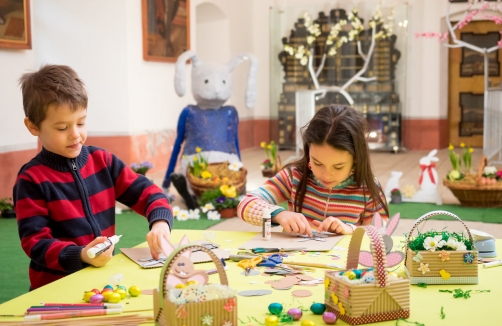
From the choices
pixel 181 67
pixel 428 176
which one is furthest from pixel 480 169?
pixel 181 67

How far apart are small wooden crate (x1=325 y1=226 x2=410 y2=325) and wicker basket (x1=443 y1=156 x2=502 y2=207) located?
4395 mm

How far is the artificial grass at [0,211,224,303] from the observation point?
12.0ft

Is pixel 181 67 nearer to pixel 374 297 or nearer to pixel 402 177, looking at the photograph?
pixel 402 177

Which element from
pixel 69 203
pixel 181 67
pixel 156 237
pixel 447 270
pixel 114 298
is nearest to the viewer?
pixel 114 298

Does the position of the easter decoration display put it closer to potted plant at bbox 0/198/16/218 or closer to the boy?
potted plant at bbox 0/198/16/218

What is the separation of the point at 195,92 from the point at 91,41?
1.95m

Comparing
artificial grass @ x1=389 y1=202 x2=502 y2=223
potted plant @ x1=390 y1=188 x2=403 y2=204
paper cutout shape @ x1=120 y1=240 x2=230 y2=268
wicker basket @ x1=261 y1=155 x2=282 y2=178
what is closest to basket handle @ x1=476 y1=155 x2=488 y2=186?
artificial grass @ x1=389 y1=202 x2=502 y2=223

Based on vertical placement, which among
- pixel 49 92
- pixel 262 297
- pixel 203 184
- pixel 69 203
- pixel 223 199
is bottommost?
pixel 223 199

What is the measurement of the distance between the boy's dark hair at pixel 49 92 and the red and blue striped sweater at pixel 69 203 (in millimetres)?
130

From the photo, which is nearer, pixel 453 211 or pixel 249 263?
pixel 249 263

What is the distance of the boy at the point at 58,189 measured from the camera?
190 cm

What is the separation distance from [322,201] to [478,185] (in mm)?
3510

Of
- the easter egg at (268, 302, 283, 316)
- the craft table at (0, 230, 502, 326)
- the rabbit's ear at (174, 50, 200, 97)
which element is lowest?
the craft table at (0, 230, 502, 326)

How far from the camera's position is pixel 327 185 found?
2.31 metres
